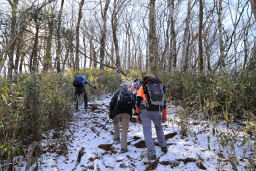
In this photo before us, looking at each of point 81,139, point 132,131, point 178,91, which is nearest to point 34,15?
point 81,139

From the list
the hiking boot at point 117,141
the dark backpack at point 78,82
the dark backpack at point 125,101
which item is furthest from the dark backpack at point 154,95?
the dark backpack at point 78,82

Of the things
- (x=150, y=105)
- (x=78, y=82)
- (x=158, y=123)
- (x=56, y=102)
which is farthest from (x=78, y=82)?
(x=158, y=123)

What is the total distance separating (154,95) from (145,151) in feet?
4.66

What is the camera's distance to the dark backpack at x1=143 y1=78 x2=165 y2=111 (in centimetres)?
351

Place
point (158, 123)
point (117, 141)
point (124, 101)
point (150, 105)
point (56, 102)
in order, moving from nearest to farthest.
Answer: point (150, 105) → point (158, 123) → point (124, 101) → point (117, 141) → point (56, 102)

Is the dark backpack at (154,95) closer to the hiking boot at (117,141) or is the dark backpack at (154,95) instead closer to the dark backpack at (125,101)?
the dark backpack at (125,101)

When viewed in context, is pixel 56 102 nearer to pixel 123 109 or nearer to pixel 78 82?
pixel 78 82

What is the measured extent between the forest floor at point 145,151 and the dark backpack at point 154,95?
1.06 meters

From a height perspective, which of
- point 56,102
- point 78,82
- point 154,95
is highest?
point 78,82

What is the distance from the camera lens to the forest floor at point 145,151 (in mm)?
3164

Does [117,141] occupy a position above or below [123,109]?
below

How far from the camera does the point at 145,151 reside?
3.84m

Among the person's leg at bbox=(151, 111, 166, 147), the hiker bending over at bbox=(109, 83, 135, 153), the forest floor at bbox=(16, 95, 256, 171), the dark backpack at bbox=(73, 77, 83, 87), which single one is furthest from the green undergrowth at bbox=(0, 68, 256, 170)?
the hiker bending over at bbox=(109, 83, 135, 153)

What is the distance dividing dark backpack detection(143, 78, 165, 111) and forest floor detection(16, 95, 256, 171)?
1.06m
